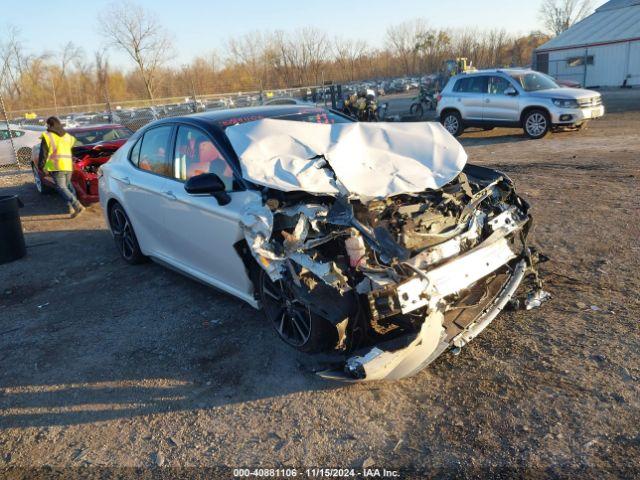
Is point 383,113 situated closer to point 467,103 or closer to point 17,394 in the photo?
point 467,103

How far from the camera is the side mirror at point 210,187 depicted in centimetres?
396

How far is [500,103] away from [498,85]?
1.81ft

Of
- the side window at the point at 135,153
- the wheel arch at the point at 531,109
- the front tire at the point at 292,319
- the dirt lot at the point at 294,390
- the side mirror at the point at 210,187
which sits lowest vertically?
the dirt lot at the point at 294,390

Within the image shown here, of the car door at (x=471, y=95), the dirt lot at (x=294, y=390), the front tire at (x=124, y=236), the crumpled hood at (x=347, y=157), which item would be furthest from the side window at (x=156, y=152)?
the car door at (x=471, y=95)

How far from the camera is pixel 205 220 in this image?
4289mm

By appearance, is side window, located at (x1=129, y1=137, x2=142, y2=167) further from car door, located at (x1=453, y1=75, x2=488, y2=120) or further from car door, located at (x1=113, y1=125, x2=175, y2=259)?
car door, located at (x1=453, y1=75, x2=488, y2=120)

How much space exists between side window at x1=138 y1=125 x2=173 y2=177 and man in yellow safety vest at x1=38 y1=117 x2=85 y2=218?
3.96 m

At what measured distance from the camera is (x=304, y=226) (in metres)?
3.45

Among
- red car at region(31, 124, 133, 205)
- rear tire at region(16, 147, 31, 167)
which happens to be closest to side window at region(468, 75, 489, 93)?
red car at region(31, 124, 133, 205)

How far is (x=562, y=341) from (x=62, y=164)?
8035 millimetres

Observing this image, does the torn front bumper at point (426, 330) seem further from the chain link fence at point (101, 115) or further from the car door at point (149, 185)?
the chain link fence at point (101, 115)

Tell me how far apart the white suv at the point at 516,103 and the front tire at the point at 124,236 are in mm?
11297

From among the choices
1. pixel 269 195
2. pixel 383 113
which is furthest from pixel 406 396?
pixel 383 113

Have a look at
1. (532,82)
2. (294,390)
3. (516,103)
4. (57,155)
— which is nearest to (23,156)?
(57,155)
